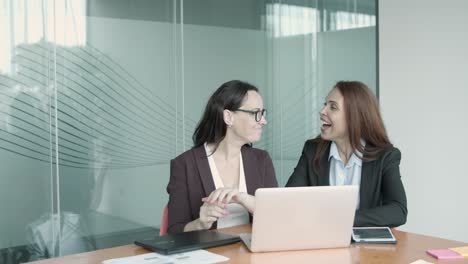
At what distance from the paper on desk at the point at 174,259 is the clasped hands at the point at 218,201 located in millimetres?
317

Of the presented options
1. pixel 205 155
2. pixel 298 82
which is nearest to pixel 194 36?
pixel 298 82

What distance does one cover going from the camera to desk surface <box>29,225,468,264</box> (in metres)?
2.06

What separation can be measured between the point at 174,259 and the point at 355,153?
4.30ft

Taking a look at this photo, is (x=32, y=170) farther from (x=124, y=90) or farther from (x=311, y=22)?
(x=311, y=22)

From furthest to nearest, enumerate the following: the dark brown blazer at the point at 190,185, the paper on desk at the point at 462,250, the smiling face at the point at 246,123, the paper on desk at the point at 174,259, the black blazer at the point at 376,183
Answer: the smiling face at the point at 246,123, the dark brown blazer at the point at 190,185, the black blazer at the point at 376,183, the paper on desk at the point at 462,250, the paper on desk at the point at 174,259

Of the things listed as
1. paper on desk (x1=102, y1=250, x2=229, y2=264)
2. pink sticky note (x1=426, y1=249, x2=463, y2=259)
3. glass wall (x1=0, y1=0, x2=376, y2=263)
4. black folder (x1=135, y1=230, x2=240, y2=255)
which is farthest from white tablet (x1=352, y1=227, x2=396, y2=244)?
glass wall (x1=0, y1=0, x2=376, y2=263)

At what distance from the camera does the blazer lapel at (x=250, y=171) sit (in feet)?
9.75

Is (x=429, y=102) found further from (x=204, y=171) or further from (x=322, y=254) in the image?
(x=322, y=254)

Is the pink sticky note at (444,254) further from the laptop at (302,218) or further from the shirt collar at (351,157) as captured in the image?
the shirt collar at (351,157)

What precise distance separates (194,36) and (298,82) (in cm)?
121

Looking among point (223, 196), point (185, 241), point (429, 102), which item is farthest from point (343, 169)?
point (429, 102)

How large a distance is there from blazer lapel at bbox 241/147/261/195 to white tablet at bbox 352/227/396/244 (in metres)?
0.67

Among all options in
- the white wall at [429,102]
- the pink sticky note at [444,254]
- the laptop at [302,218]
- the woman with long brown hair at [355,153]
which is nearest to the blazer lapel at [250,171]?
the woman with long brown hair at [355,153]

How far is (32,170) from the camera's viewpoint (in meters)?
3.55
